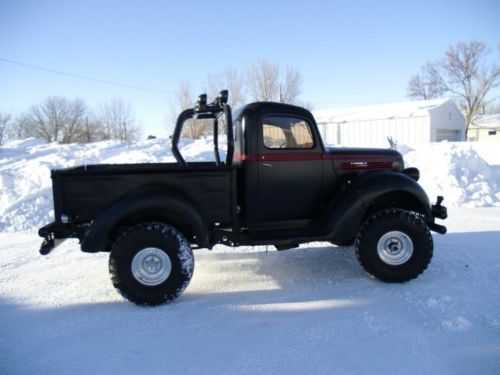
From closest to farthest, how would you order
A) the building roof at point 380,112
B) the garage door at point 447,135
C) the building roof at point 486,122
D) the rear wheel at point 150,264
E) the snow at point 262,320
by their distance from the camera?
the snow at point 262,320
the rear wheel at point 150,264
the building roof at point 380,112
the garage door at point 447,135
the building roof at point 486,122

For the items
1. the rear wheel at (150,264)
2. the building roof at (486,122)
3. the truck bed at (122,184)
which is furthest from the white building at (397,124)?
the rear wheel at (150,264)

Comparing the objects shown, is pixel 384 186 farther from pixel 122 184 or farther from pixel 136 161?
pixel 136 161

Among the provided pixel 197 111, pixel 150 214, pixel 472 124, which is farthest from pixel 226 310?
pixel 472 124

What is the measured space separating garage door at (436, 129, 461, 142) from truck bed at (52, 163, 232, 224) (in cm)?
2816

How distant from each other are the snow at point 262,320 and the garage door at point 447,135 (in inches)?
1034

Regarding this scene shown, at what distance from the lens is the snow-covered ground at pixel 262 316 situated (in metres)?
2.69

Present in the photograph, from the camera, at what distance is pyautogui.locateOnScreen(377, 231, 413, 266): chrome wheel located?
414 cm

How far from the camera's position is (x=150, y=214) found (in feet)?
12.9

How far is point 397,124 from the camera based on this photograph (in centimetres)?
2695

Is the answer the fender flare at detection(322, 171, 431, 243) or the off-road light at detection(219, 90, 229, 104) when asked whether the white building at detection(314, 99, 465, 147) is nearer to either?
the fender flare at detection(322, 171, 431, 243)

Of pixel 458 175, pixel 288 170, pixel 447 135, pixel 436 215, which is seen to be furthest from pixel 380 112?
pixel 288 170

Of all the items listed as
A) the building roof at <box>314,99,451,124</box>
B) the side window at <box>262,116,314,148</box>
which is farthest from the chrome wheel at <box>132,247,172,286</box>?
the building roof at <box>314,99,451,124</box>

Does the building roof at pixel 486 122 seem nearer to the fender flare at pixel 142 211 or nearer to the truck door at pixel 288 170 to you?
the truck door at pixel 288 170

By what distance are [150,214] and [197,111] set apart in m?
1.36
